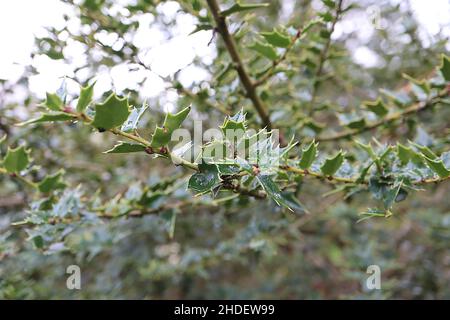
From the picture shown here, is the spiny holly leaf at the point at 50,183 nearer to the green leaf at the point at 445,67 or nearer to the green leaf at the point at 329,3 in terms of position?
the green leaf at the point at 329,3

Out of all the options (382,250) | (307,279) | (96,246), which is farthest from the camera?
(382,250)

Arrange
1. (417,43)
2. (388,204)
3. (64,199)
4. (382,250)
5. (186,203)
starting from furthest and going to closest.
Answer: (382,250) → (417,43) → (186,203) → (64,199) → (388,204)

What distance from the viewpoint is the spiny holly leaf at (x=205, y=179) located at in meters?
0.69

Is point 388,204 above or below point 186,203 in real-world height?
below

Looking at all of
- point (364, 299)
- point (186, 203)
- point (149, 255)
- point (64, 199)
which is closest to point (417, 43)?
point (364, 299)

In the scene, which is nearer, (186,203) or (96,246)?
(186,203)

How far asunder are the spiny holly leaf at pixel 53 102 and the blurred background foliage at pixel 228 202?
0.28 m

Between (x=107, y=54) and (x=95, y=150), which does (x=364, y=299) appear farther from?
(x=95, y=150)

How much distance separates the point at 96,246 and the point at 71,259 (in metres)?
0.69

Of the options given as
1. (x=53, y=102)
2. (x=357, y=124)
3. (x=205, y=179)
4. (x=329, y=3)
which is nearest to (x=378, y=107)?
(x=357, y=124)

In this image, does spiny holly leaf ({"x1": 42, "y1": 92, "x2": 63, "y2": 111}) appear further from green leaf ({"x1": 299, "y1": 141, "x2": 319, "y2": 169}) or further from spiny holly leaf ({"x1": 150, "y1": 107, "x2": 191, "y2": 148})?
green leaf ({"x1": 299, "y1": 141, "x2": 319, "y2": 169})

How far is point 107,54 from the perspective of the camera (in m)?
1.21

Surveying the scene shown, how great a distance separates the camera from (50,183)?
1068 mm

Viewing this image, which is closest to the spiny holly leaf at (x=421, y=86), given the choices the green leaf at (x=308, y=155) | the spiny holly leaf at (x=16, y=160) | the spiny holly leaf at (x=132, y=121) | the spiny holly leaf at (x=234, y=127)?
the green leaf at (x=308, y=155)
